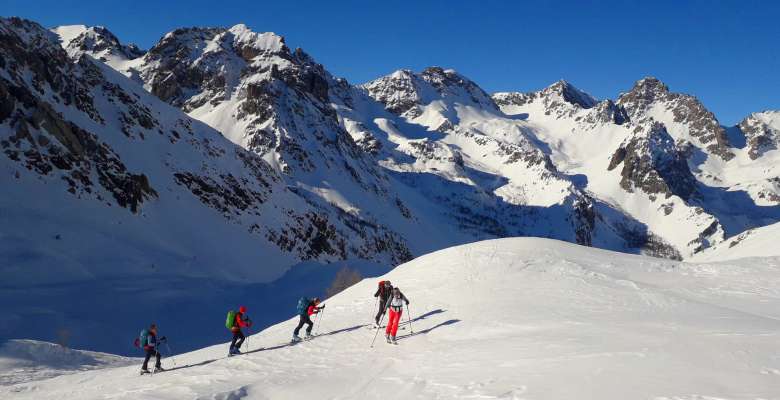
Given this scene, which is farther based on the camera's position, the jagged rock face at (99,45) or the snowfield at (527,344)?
the jagged rock face at (99,45)

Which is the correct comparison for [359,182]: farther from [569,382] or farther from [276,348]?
[569,382]

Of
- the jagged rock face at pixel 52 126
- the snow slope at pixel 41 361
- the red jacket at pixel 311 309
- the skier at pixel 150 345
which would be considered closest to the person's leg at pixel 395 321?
the red jacket at pixel 311 309

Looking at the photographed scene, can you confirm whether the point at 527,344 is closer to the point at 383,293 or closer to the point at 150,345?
the point at 383,293

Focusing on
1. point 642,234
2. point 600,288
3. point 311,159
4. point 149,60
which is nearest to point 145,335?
point 600,288

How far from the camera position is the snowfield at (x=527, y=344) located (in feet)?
29.6

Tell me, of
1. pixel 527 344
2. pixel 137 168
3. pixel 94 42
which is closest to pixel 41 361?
pixel 527 344

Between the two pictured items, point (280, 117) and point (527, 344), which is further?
point (280, 117)

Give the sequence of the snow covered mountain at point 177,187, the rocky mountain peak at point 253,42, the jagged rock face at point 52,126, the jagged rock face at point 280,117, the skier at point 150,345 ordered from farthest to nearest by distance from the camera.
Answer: the rocky mountain peak at point 253,42, the jagged rock face at point 280,117, the jagged rock face at point 52,126, the snow covered mountain at point 177,187, the skier at point 150,345

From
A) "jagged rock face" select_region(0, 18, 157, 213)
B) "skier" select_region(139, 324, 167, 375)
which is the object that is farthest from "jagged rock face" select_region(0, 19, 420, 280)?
"skier" select_region(139, 324, 167, 375)

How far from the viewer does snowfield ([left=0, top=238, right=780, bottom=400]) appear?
902cm

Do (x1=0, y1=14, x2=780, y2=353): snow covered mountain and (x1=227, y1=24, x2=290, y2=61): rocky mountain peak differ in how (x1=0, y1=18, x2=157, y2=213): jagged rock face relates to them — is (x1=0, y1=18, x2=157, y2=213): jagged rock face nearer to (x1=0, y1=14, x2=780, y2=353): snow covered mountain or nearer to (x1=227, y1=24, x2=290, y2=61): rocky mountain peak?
(x1=0, y1=14, x2=780, y2=353): snow covered mountain

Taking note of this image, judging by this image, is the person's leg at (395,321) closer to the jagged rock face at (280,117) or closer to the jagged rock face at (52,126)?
the jagged rock face at (52,126)

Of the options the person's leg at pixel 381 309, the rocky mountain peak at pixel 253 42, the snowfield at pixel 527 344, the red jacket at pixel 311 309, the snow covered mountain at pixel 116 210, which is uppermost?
the rocky mountain peak at pixel 253 42

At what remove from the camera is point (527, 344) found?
Answer: 39.5 ft
